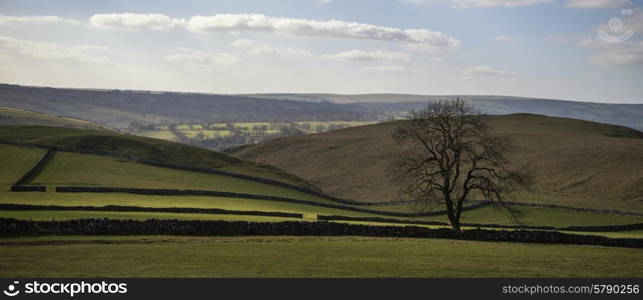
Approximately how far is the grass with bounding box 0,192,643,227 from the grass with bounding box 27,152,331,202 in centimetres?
659

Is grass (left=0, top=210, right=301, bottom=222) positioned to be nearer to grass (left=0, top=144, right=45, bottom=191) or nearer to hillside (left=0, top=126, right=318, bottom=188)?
grass (left=0, top=144, right=45, bottom=191)

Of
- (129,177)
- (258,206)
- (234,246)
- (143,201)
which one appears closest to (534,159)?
(258,206)

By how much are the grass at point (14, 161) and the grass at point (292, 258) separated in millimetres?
31039

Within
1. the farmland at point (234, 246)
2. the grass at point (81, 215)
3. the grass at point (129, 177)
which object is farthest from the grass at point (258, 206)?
the grass at point (129, 177)

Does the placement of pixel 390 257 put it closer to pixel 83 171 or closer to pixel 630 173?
pixel 83 171

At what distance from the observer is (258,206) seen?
210ft

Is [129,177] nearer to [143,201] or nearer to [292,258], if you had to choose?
[143,201]

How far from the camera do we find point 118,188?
63531 millimetres

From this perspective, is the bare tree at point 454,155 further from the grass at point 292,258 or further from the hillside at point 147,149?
the hillside at point 147,149

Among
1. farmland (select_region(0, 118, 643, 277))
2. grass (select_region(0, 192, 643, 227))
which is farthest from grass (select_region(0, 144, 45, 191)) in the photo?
grass (select_region(0, 192, 643, 227))

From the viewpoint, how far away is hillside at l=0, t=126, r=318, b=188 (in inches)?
3831

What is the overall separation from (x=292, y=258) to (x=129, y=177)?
47056 millimetres

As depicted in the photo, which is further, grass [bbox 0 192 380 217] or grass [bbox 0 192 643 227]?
grass [bbox 0 192 643 227]
